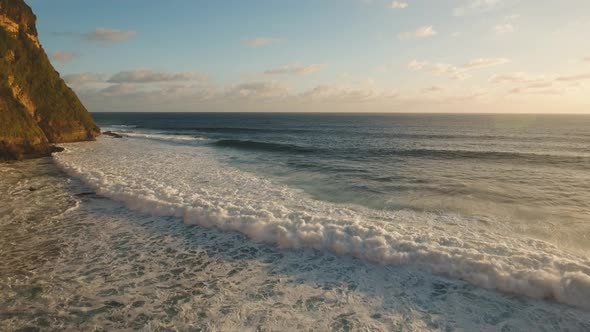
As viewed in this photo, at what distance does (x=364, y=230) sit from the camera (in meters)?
10.1

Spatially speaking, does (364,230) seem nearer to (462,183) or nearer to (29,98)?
(462,183)

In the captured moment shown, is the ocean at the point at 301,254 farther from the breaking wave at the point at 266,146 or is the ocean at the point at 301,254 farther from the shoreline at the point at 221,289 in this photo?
the breaking wave at the point at 266,146

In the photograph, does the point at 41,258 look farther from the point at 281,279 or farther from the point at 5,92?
the point at 5,92

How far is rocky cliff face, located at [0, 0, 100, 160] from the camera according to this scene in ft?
82.6

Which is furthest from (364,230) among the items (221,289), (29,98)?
(29,98)

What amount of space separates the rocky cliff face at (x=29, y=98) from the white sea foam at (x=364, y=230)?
11.6m

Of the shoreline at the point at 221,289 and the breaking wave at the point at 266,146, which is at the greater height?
the breaking wave at the point at 266,146

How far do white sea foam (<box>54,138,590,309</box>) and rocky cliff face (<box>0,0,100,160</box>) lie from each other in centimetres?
1159

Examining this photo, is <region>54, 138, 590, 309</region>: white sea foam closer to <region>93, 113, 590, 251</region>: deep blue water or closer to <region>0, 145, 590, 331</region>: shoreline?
<region>0, 145, 590, 331</region>: shoreline

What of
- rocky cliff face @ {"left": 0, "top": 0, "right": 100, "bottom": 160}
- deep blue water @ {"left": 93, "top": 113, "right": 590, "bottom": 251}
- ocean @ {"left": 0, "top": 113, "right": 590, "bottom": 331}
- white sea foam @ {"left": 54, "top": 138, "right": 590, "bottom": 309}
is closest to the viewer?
ocean @ {"left": 0, "top": 113, "right": 590, "bottom": 331}

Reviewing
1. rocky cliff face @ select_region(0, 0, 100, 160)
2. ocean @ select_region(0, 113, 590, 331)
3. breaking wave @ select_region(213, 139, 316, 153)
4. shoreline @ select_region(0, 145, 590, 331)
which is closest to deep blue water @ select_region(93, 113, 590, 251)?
ocean @ select_region(0, 113, 590, 331)

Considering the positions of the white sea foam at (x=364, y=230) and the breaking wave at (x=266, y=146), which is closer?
the white sea foam at (x=364, y=230)

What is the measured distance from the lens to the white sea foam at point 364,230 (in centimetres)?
759

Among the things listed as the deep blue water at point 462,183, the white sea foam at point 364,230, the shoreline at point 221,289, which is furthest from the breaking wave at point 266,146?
the shoreline at point 221,289
